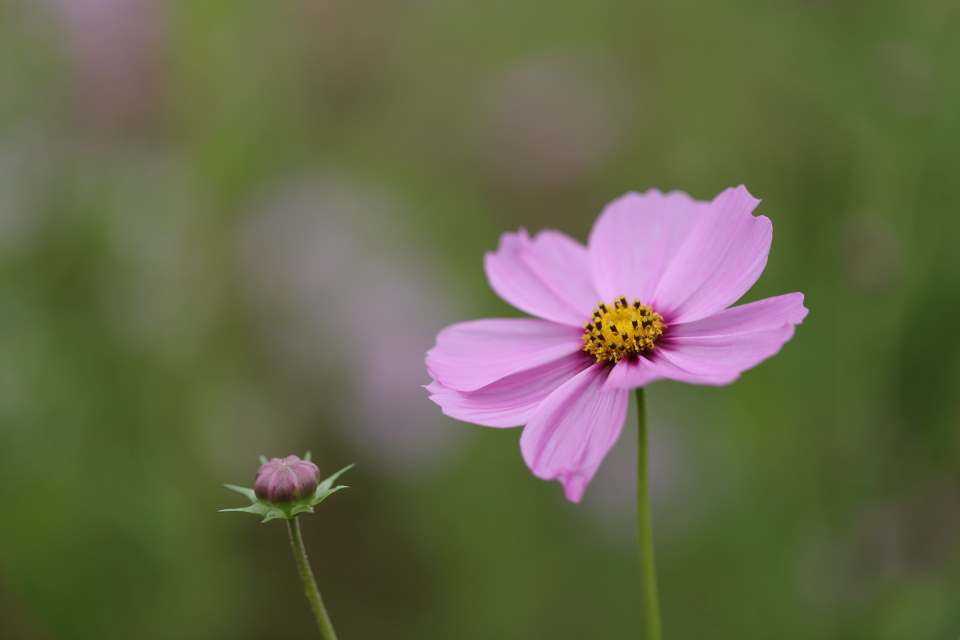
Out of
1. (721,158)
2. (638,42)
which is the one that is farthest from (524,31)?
(721,158)

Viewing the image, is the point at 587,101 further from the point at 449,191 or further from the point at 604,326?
the point at 604,326

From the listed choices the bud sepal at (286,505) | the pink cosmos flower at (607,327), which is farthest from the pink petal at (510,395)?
the bud sepal at (286,505)

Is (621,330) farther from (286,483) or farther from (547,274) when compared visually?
(286,483)

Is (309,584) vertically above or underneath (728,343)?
underneath

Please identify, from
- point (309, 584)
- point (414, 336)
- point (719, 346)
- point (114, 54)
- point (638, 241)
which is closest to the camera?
point (309, 584)

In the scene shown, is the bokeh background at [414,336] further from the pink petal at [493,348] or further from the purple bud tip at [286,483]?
the purple bud tip at [286,483]

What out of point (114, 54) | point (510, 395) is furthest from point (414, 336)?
point (510, 395)

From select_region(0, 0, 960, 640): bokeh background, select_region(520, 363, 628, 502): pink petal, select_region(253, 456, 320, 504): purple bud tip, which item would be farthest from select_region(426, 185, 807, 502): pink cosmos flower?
select_region(0, 0, 960, 640): bokeh background
